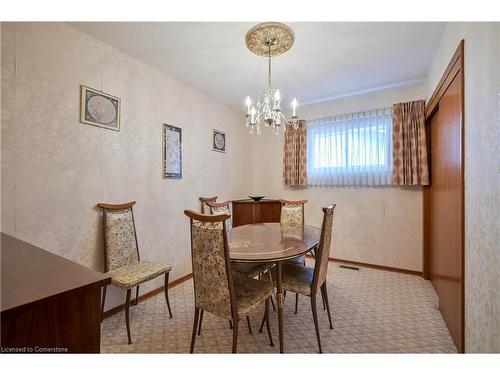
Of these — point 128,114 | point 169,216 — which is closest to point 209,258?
point 169,216

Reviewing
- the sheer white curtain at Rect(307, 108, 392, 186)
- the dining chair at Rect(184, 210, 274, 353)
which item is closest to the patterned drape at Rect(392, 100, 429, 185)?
the sheer white curtain at Rect(307, 108, 392, 186)

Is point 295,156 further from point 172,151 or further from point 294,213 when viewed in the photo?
point 172,151

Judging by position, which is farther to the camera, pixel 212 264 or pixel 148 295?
pixel 148 295

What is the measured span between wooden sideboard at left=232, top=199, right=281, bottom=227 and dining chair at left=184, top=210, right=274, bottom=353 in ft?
7.24

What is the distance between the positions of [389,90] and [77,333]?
13.3ft

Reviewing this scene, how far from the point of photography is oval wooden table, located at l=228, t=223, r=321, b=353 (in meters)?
1.60

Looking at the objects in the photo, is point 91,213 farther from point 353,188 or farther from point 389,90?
point 389,90

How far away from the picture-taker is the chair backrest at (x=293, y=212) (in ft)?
9.96

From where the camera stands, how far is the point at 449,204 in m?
1.99

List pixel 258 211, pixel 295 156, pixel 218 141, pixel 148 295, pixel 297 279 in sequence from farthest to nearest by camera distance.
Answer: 1. pixel 295 156
2. pixel 258 211
3. pixel 218 141
4. pixel 148 295
5. pixel 297 279

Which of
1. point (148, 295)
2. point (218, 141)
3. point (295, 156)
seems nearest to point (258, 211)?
point (295, 156)

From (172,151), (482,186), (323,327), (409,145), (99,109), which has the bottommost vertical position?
(323,327)

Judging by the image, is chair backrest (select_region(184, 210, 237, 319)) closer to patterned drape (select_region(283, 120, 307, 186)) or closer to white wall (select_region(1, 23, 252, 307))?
white wall (select_region(1, 23, 252, 307))

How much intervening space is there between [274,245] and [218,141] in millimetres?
2299
